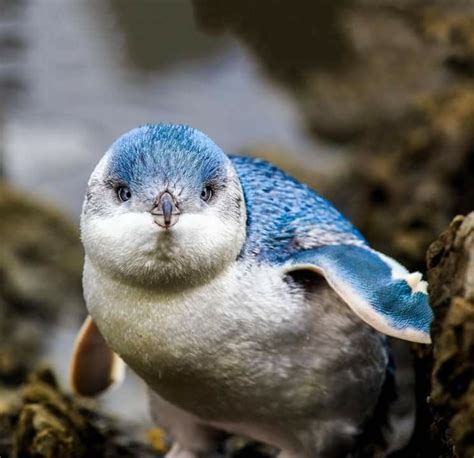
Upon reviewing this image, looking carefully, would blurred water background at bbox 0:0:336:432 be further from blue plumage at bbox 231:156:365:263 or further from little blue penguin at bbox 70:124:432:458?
little blue penguin at bbox 70:124:432:458

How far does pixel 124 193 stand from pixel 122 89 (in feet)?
19.2

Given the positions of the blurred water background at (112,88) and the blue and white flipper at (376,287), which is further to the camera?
the blurred water background at (112,88)

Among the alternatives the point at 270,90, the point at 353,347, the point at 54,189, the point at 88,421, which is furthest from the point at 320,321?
the point at 270,90

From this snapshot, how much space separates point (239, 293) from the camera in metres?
2.98

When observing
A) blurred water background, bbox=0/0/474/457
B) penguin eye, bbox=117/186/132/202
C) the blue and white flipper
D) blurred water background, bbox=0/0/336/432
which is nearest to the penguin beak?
penguin eye, bbox=117/186/132/202

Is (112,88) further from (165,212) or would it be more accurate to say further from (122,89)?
(165,212)

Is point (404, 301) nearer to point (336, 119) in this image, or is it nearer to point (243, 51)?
point (336, 119)

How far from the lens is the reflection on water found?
8016 mm

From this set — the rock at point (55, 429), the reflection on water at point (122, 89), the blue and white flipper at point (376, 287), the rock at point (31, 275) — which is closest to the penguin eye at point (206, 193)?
the blue and white flipper at point (376, 287)

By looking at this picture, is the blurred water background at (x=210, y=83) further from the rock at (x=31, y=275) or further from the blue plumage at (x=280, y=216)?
the blue plumage at (x=280, y=216)

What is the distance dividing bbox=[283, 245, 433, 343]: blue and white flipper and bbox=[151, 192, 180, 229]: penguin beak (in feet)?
1.61

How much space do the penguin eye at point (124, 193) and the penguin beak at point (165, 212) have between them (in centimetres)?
12

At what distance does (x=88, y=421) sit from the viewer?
3889 millimetres

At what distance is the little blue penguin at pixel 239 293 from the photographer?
282 cm
